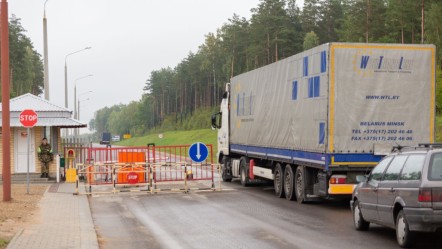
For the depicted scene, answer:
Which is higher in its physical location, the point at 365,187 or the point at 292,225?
the point at 365,187

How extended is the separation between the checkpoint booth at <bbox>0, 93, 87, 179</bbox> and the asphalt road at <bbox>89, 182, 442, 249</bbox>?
8.46 meters

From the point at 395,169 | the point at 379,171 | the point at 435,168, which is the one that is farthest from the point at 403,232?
the point at 379,171

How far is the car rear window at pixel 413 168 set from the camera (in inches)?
417

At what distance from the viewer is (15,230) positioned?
42.0 ft

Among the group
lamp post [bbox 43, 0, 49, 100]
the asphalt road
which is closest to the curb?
the asphalt road

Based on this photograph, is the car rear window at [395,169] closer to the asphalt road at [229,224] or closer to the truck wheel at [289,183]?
the asphalt road at [229,224]

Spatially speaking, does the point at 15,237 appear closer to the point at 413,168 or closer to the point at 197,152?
the point at 413,168

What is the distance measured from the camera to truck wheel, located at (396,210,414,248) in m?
10.5

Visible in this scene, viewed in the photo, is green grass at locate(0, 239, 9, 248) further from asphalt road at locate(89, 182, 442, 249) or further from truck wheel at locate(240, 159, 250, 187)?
truck wheel at locate(240, 159, 250, 187)

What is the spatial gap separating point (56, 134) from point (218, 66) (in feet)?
283

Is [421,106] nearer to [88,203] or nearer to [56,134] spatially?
[88,203]

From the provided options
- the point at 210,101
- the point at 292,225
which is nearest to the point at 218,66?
the point at 210,101

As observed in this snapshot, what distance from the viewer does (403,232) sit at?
1067 cm

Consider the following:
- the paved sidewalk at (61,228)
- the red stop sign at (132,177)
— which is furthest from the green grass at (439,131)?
the paved sidewalk at (61,228)
